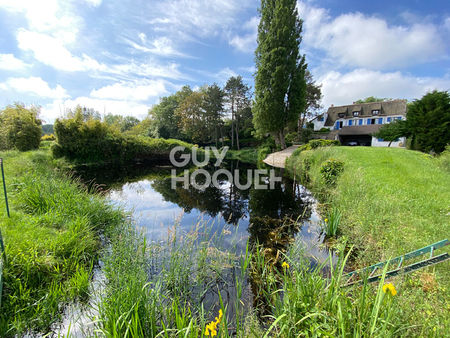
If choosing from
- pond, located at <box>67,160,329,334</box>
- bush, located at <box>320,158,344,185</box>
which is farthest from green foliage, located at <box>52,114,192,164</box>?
bush, located at <box>320,158,344,185</box>

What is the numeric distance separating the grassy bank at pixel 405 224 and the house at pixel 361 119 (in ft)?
83.6

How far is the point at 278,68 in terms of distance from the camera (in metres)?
18.8

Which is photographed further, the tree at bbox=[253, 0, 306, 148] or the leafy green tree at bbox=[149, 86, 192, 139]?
the leafy green tree at bbox=[149, 86, 192, 139]

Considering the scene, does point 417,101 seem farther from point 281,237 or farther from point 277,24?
point 281,237

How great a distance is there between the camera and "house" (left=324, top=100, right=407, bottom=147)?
1144 inches

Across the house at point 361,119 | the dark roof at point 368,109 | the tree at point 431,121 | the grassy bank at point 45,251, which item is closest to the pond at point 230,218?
the grassy bank at point 45,251

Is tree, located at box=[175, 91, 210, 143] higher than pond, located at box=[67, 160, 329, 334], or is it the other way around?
tree, located at box=[175, 91, 210, 143]

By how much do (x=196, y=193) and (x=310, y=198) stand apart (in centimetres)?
482

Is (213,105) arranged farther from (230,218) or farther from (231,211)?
(230,218)

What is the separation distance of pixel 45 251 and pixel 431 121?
1821cm

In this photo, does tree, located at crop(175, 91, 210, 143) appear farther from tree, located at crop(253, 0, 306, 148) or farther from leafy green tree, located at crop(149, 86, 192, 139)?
tree, located at crop(253, 0, 306, 148)

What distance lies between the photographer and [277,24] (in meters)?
18.5

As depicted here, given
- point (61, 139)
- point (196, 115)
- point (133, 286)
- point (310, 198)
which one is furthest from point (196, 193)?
point (196, 115)

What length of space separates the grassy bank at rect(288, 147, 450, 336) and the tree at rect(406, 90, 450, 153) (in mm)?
8169
